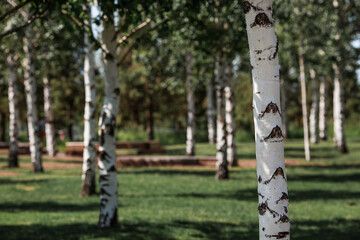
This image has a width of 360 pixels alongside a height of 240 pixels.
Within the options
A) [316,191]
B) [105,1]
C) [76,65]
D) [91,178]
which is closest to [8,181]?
[91,178]

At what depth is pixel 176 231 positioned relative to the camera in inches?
335

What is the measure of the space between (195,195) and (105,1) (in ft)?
27.3

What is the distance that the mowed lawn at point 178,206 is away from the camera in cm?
863

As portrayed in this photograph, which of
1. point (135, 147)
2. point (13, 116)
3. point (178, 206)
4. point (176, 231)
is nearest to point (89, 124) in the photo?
point (178, 206)

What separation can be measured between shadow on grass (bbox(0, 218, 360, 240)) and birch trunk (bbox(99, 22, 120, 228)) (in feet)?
1.17

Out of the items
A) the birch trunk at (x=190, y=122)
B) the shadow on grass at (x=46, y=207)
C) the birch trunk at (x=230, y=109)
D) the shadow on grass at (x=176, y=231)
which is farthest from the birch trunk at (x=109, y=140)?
the birch trunk at (x=190, y=122)

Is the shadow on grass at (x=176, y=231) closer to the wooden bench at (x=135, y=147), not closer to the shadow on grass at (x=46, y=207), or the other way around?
the shadow on grass at (x=46, y=207)

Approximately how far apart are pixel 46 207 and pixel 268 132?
29.4ft

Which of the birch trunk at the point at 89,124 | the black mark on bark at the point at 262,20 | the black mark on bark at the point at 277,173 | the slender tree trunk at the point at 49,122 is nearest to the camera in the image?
the black mark on bark at the point at 277,173

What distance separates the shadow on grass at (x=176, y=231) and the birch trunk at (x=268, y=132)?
4292mm

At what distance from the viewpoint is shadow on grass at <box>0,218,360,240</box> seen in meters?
8.20

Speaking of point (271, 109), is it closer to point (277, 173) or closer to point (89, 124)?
point (277, 173)

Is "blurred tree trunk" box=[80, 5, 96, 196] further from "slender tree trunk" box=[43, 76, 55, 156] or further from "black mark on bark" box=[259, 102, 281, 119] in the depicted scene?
"slender tree trunk" box=[43, 76, 55, 156]

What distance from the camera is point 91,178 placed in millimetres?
13297
